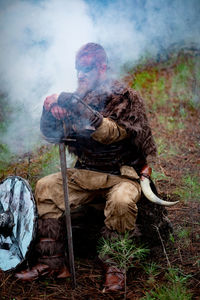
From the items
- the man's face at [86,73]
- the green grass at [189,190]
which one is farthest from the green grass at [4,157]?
the green grass at [189,190]

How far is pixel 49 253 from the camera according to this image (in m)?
2.31

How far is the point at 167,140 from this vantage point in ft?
16.7

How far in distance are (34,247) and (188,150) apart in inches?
124

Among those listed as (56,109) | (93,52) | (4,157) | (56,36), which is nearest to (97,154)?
(56,109)

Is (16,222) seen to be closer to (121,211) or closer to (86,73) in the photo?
(121,211)

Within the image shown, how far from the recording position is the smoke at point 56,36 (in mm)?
2953

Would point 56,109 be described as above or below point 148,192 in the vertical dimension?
above

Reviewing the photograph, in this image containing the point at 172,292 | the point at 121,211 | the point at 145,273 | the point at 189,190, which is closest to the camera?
the point at 172,292

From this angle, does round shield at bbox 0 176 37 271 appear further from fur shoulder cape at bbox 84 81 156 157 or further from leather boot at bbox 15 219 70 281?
fur shoulder cape at bbox 84 81 156 157

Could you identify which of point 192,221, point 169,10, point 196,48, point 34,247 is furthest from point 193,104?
point 34,247

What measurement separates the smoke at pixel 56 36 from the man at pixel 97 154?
49 cm

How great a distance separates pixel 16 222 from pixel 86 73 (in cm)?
125

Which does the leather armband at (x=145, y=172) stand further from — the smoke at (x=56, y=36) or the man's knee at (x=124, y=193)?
the smoke at (x=56, y=36)

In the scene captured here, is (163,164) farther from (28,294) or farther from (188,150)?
(28,294)
